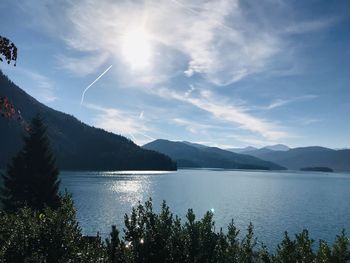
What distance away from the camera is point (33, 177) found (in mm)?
50688

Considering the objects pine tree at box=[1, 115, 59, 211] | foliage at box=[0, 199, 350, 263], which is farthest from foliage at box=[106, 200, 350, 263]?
pine tree at box=[1, 115, 59, 211]

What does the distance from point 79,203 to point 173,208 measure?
29637mm

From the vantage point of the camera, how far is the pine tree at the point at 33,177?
162 feet

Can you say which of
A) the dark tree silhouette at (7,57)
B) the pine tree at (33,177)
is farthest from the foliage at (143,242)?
the pine tree at (33,177)

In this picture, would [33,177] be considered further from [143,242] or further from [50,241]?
[143,242]

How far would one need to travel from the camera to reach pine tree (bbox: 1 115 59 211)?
49.4m

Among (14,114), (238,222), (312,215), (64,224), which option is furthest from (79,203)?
(14,114)

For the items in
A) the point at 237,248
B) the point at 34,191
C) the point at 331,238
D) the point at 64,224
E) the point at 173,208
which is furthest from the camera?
the point at 173,208

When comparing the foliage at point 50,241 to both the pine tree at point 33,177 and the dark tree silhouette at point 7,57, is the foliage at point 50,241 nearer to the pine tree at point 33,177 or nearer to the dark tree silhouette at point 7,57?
→ the dark tree silhouette at point 7,57

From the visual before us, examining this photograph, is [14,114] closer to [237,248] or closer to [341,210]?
[237,248]

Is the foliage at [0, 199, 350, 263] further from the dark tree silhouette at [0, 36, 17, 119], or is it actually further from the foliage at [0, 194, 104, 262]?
the dark tree silhouette at [0, 36, 17, 119]

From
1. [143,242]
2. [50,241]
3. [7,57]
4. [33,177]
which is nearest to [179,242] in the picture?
[143,242]

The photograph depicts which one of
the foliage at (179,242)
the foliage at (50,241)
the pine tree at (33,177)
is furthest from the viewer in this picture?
the pine tree at (33,177)

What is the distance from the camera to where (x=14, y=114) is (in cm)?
874
